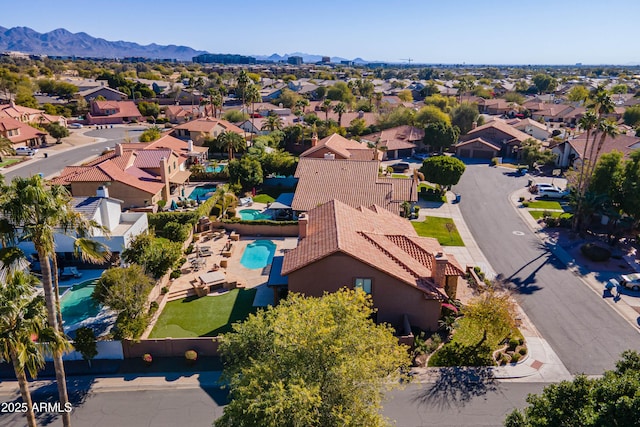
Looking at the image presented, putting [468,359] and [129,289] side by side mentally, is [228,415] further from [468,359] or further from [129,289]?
[468,359]

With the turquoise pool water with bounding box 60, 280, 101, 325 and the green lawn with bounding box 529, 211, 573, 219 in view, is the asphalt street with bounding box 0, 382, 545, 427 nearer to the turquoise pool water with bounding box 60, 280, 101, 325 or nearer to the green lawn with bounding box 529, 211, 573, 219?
the turquoise pool water with bounding box 60, 280, 101, 325

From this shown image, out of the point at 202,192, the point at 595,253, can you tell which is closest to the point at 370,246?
the point at 595,253

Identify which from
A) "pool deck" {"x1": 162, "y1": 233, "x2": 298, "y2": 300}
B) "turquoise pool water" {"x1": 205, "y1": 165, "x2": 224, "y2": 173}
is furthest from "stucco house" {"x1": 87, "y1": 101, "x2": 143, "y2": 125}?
"pool deck" {"x1": 162, "y1": 233, "x2": 298, "y2": 300}

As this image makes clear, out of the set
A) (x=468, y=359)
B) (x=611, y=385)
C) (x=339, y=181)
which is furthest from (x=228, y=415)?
(x=339, y=181)

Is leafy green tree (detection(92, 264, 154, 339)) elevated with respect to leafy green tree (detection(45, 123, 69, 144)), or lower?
lower

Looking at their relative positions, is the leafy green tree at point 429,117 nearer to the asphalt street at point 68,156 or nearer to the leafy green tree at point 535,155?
the leafy green tree at point 535,155

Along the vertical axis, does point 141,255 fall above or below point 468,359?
above
